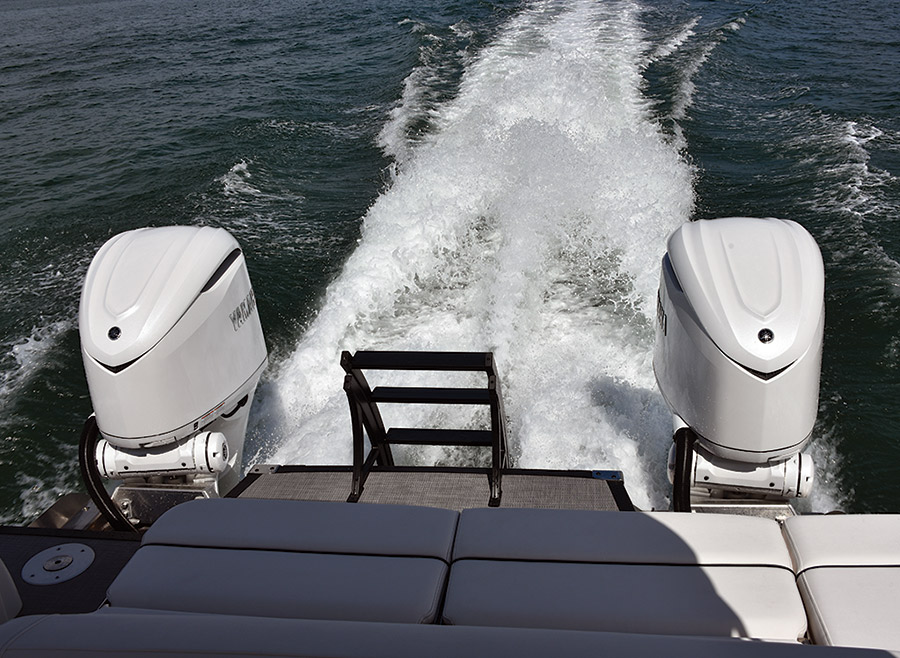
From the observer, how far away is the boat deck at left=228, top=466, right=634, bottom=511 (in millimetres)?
2648

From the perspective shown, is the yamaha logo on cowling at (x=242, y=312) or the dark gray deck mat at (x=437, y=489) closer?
the dark gray deck mat at (x=437, y=489)

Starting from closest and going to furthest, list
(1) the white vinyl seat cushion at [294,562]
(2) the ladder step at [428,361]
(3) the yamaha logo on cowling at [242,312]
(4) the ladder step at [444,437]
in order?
(1) the white vinyl seat cushion at [294,562] → (2) the ladder step at [428,361] → (4) the ladder step at [444,437] → (3) the yamaha logo on cowling at [242,312]

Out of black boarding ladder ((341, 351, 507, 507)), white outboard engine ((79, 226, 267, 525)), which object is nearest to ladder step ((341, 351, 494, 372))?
black boarding ladder ((341, 351, 507, 507))

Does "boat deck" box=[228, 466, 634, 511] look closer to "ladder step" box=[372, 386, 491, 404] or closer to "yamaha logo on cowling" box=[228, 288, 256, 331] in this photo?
"ladder step" box=[372, 386, 491, 404]

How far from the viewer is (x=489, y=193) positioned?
634 cm

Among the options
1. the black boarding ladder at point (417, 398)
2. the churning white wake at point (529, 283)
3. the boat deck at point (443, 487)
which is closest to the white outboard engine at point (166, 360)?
the boat deck at point (443, 487)

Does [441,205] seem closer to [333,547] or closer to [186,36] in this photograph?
[333,547]

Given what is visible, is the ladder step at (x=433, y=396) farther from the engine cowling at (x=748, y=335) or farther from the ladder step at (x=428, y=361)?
the engine cowling at (x=748, y=335)

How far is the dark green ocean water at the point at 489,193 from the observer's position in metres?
4.14

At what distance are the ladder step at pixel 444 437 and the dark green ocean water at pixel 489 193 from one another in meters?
0.98

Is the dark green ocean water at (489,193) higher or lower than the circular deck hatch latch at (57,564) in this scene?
lower

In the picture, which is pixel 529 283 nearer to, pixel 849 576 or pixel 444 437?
pixel 444 437

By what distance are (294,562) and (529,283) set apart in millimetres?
3525

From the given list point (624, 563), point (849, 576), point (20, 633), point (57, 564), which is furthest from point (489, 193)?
point (20, 633)
